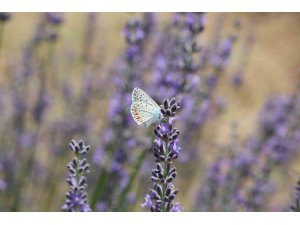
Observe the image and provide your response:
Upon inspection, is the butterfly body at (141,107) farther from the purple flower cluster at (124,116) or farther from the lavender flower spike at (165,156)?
Result: the purple flower cluster at (124,116)

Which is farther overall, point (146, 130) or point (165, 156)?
point (146, 130)

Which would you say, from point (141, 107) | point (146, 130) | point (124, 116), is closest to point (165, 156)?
point (141, 107)

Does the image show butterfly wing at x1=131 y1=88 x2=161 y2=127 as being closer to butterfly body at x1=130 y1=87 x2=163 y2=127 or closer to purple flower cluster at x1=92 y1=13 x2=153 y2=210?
butterfly body at x1=130 y1=87 x2=163 y2=127

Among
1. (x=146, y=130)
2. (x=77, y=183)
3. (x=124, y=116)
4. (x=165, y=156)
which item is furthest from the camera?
(x=146, y=130)

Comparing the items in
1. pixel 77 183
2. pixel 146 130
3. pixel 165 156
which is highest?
pixel 165 156

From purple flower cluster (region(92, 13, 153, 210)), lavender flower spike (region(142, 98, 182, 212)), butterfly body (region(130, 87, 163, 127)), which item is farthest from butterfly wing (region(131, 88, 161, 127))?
purple flower cluster (region(92, 13, 153, 210))

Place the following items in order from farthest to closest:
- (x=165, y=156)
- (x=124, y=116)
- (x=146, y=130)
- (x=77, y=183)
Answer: (x=146, y=130), (x=124, y=116), (x=77, y=183), (x=165, y=156)

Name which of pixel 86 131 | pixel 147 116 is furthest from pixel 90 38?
pixel 147 116

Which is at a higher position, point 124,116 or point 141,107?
point 141,107

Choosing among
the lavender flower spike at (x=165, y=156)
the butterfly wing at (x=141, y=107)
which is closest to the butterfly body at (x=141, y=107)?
the butterfly wing at (x=141, y=107)

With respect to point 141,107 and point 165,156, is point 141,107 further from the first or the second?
point 165,156
